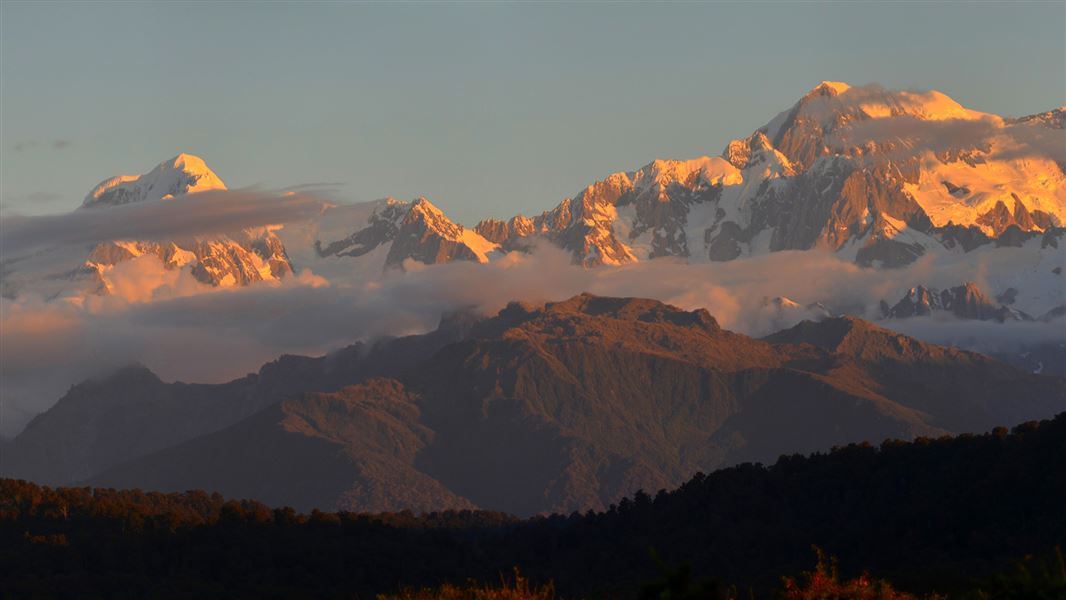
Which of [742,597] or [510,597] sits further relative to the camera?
[742,597]

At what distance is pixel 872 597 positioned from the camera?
400 ft

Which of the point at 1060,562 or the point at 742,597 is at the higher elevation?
the point at 1060,562

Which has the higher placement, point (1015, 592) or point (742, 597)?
point (1015, 592)

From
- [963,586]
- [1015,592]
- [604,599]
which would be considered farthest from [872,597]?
[604,599]

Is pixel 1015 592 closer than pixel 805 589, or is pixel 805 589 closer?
pixel 1015 592

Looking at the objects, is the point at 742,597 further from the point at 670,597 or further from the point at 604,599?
the point at 670,597

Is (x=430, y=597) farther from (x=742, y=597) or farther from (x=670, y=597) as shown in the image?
(x=742, y=597)

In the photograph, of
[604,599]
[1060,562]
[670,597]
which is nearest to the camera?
[670,597]

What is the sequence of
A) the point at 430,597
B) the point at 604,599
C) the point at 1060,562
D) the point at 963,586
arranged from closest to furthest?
the point at 1060,562 → the point at 430,597 → the point at 963,586 → the point at 604,599

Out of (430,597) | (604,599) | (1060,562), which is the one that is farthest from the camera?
(604,599)

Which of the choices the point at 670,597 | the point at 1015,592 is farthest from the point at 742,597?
the point at 670,597

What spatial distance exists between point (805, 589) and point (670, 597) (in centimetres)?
3242

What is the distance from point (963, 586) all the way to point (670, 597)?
253 feet

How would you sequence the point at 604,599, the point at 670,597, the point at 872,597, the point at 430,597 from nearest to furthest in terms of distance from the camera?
1. the point at 670,597
2. the point at 872,597
3. the point at 430,597
4. the point at 604,599
